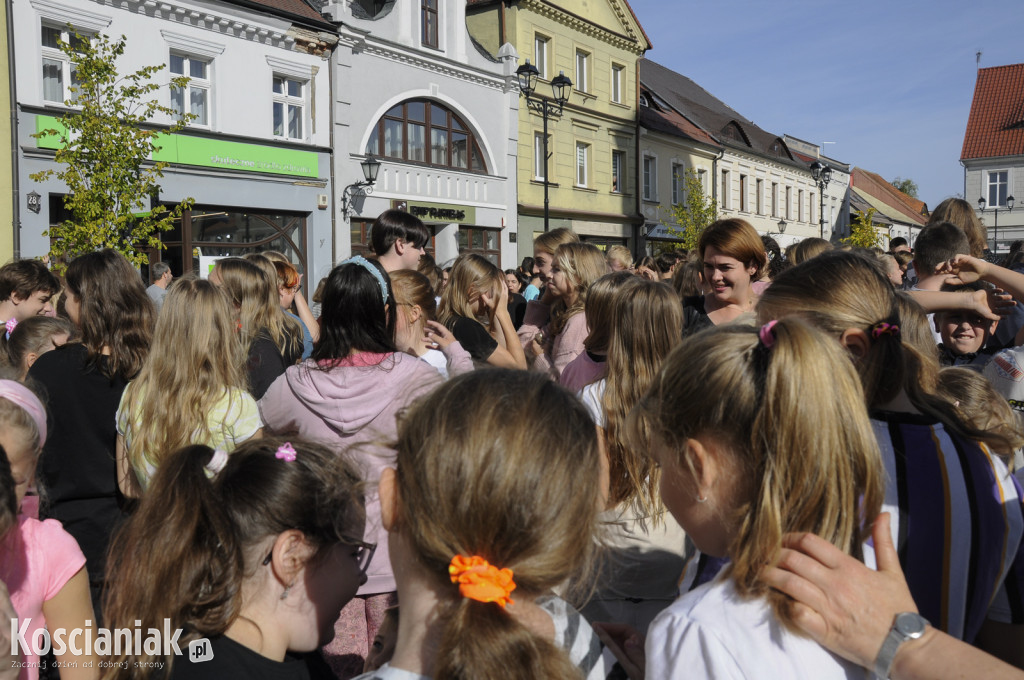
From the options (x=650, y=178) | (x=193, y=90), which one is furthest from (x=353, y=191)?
(x=650, y=178)

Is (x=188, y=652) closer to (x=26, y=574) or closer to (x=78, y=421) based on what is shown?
(x=26, y=574)

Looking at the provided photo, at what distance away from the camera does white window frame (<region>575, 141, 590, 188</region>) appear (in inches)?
971

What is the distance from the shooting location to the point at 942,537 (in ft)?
5.69

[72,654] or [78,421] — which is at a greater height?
[78,421]

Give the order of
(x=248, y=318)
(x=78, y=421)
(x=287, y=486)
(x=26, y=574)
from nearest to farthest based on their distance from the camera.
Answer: (x=287, y=486)
(x=26, y=574)
(x=78, y=421)
(x=248, y=318)

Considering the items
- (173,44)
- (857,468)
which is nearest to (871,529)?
(857,468)

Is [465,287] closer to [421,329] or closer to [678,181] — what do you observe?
[421,329]


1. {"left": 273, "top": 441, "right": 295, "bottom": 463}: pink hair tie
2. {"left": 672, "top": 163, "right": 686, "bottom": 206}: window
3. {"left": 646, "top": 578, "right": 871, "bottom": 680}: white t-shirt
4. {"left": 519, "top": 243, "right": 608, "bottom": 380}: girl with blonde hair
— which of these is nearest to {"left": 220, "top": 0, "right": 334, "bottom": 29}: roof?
{"left": 519, "top": 243, "right": 608, "bottom": 380}: girl with blonde hair

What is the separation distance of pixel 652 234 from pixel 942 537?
26585mm

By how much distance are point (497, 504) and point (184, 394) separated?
2.11 metres

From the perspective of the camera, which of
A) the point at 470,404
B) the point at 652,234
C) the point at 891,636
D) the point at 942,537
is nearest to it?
the point at 891,636

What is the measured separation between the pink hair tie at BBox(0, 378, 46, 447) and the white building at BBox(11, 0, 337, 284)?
39.2ft

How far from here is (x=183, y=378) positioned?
3.04 m

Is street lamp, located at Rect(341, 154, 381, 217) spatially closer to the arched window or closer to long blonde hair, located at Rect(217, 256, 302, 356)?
the arched window
